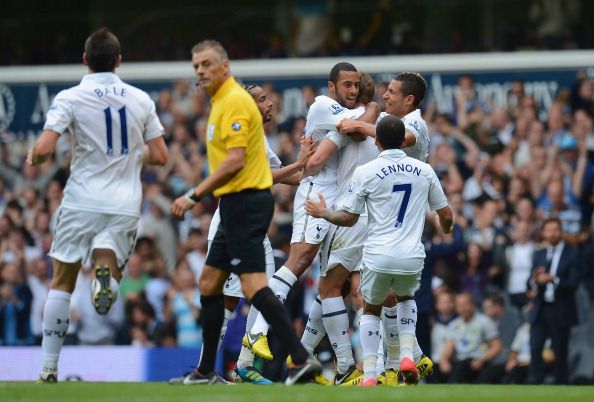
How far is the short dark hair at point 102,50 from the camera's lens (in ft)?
35.3

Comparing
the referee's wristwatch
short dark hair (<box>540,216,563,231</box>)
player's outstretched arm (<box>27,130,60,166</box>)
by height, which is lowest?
short dark hair (<box>540,216,563,231</box>)

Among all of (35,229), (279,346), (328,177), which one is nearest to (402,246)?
(328,177)

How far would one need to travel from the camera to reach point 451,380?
17.6 meters

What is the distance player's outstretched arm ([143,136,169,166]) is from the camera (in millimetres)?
10961

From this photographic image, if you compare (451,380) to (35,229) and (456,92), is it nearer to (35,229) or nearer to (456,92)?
(456,92)

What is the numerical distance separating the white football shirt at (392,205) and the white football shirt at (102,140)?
1.82 m

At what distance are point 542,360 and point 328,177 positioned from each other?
5.68 meters

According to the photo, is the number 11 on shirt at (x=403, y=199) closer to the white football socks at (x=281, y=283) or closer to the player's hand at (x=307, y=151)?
the player's hand at (x=307, y=151)

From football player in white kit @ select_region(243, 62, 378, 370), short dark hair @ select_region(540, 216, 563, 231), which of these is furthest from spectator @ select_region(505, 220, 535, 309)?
football player in white kit @ select_region(243, 62, 378, 370)

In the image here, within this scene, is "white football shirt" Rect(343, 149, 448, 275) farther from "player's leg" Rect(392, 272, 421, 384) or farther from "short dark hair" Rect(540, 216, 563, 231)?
"short dark hair" Rect(540, 216, 563, 231)

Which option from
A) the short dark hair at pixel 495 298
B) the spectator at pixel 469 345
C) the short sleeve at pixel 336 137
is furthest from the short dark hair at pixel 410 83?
the short dark hair at pixel 495 298

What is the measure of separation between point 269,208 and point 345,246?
206 cm

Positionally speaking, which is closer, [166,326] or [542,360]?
[542,360]

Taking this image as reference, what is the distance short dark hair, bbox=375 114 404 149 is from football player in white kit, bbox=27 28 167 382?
1891mm
